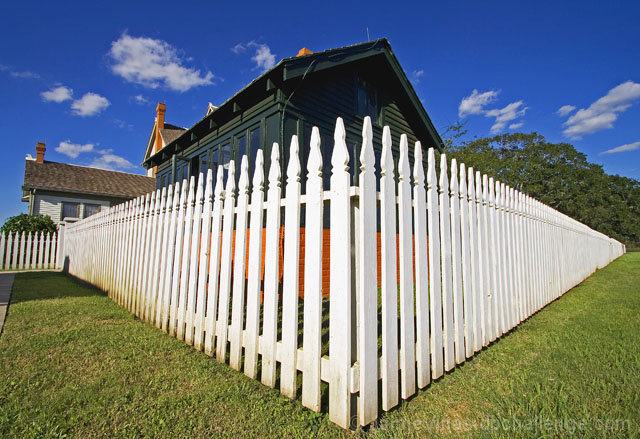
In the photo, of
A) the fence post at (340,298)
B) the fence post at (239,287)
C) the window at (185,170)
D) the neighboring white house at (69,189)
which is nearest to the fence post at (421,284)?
the fence post at (340,298)

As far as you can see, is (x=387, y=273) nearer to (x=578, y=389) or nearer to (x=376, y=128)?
(x=578, y=389)

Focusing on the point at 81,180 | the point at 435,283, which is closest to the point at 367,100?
the point at 435,283

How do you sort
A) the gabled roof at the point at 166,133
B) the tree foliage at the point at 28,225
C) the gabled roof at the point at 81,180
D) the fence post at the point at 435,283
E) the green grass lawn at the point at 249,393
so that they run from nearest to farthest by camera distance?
the green grass lawn at the point at 249,393
the fence post at the point at 435,283
the tree foliage at the point at 28,225
the gabled roof at the point at 81,180
the gabled roof at the point at 166,133

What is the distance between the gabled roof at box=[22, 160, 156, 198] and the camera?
19.3 metres

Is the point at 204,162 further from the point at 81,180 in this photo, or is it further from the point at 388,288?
the point at 81,180

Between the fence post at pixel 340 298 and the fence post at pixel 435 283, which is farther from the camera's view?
the fence post at pixel 435 283

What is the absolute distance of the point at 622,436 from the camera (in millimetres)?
1460

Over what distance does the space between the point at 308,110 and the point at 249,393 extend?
20.6 feet

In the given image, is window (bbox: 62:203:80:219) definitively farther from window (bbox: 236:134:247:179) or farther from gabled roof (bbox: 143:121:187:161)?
window (bbox: 236:134:247:179)

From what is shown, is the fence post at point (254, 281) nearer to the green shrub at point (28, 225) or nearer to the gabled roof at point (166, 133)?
the green shrub at point (28, 225)

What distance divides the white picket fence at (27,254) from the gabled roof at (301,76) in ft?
16.9

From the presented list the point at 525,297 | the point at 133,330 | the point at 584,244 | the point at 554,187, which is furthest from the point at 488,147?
the point at 133,330

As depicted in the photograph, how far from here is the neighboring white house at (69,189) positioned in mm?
18953

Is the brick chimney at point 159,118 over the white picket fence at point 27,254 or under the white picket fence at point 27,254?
over
